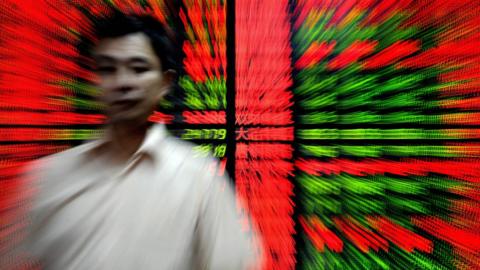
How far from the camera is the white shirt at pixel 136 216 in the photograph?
659 millimetres

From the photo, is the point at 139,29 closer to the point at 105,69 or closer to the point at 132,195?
the point at 105,69

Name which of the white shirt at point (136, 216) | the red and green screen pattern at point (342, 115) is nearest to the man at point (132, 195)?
→ the white shirt at point (136, 216)

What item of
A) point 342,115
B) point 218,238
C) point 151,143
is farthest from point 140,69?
point 342,115

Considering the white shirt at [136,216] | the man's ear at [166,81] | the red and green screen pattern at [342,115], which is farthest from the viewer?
the red and green screen pattern at [342,115]

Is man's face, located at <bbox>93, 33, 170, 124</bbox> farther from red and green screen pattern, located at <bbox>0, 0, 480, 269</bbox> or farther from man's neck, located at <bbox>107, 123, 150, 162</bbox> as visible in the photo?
red and green screen pattern, located at <bbox>0, 0, 480, 269</bbox>

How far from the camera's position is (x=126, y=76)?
0.71 metres

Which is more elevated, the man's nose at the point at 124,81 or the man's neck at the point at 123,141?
the man's nose at the point at 124,81

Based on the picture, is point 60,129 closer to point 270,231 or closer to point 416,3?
point 270,231

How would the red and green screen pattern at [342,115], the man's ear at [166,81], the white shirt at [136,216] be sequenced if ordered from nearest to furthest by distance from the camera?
the white shirt at [136,216] → the man's ear at [166,81] → the red and green screen pattern at [342,115]

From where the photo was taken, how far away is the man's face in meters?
0.71

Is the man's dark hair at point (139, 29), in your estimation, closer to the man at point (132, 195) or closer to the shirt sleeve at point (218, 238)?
the man at point (132, 195)

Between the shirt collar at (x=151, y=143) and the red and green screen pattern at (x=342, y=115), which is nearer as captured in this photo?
the shirt collar at (x=151, y=143)

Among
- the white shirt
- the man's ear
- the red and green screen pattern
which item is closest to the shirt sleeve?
the white shirt

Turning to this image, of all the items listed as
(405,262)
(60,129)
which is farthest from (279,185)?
(60,129)
